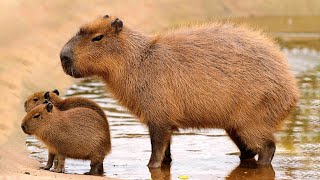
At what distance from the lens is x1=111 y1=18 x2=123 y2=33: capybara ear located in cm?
997

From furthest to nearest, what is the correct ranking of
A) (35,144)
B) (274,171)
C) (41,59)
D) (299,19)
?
(299,19) < (41,59) < (35,144) < (274,171)

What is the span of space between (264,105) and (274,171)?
70 cm

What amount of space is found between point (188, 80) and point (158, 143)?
715mm

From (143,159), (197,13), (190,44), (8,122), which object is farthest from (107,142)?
(197,13)

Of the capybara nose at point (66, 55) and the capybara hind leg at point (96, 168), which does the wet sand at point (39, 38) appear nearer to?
the capybara hind leg at point (96, 168)

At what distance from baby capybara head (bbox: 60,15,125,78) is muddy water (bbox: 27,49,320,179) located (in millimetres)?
1038

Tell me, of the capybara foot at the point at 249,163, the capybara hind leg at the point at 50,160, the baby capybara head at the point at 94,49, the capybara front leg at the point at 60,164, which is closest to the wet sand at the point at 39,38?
the capybara hind leg at the point at 50,160

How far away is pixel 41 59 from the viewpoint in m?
15.6

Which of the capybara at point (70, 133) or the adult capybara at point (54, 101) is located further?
the adult capybara at point (54, 101)

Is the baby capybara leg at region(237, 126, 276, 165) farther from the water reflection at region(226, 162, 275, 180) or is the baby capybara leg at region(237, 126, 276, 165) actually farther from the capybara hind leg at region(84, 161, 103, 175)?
the capybara hind leg at region(84, 161, 103, 175)

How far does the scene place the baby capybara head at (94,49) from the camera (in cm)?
991

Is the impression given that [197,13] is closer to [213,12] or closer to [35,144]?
[213,12]

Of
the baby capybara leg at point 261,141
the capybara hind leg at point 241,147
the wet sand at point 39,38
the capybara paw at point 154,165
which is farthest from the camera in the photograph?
the wet sand at point 39,38

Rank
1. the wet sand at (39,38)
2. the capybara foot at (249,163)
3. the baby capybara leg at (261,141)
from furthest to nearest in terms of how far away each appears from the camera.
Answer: the wet sand at (39,38), the capybara foot at (249,163), the baby capybara leg at (261,141)
